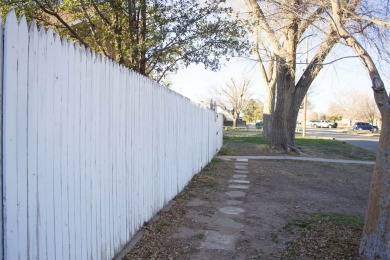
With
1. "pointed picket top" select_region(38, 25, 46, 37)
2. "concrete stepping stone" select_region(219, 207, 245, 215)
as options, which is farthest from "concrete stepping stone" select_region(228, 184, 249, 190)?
"pointed picket top" select_region(38, 25, 46, 37)

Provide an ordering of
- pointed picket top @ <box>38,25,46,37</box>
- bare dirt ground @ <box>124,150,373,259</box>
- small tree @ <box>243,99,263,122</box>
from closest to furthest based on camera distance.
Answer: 1. pointed picket top @ <box>38,25,46,37</box>
2. bare dirt ground @ <box>124,150,373,259</box>
3. small tree @ <box>243,99,263,122</box>

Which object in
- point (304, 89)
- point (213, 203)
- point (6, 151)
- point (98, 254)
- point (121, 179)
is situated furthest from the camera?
point (304, 89)

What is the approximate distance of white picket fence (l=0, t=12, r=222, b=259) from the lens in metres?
2.28

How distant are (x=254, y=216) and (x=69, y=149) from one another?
13.1 ft

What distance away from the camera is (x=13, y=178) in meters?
2.26

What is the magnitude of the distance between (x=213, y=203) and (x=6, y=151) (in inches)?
202

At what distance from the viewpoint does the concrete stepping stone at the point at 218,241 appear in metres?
4.66

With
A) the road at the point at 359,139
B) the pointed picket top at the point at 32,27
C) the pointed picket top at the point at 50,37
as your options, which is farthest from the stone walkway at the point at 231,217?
the road at the point at 359,139

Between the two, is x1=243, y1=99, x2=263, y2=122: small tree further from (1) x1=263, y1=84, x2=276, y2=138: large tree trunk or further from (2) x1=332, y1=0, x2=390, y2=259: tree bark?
(2) x1=332, y1=0, x2=390, y2=259: tree bark

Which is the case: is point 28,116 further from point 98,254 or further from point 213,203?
point 213,203

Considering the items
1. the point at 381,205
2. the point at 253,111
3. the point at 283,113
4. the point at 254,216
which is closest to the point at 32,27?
the point at 381,205

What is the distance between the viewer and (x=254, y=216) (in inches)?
243

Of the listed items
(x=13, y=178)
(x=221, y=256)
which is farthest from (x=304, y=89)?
(x=13, y=178)

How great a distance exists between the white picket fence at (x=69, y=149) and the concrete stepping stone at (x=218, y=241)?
933 millimetres
